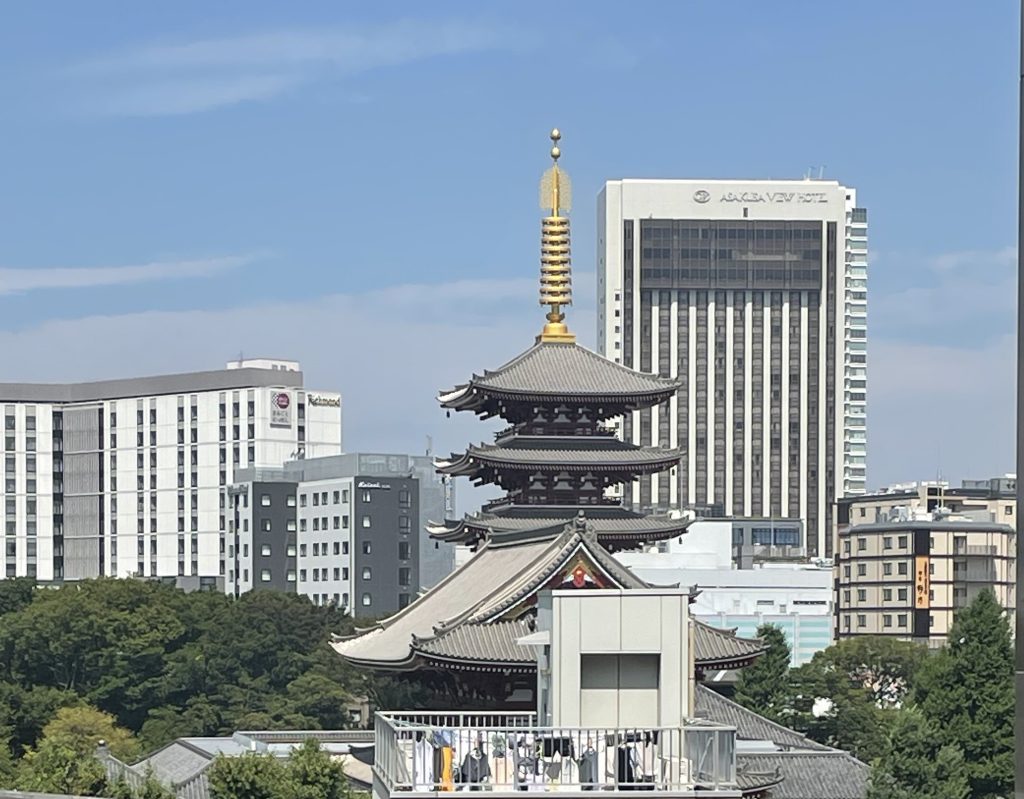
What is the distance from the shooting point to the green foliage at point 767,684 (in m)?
91.4

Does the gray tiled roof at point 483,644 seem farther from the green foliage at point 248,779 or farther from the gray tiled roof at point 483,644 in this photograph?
the green foliage at point 248,779

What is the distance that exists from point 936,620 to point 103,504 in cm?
8126

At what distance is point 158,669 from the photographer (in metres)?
111

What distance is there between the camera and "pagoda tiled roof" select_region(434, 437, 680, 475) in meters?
61.8

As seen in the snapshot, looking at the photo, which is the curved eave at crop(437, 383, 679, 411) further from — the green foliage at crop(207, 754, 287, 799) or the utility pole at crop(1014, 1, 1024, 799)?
the utility pole at crop(1014, 1, 1024, 799)

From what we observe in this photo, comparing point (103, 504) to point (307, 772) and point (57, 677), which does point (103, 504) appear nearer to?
point (57, 677)

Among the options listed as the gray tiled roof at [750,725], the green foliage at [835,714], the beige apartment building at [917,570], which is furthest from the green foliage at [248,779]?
the beige apartment building at [917,570]

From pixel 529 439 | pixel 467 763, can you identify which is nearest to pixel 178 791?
pixel 529 439

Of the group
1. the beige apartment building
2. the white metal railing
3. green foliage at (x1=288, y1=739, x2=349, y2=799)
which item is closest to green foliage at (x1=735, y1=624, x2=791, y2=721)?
green foliage at (x1=288, y1=739, x2=349, y2=799)

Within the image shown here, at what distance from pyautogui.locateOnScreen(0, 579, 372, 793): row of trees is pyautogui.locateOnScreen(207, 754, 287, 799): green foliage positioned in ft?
156

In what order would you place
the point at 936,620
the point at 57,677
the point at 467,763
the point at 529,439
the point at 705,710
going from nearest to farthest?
1. the point at 467,763
2. the point at 529,439
3. the point at 705,710
4. the point at 57,677
5. the point at 936,620

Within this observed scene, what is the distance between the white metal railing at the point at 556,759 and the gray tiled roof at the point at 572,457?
979 inches

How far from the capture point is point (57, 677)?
110m

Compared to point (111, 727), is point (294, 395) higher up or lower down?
higher up
